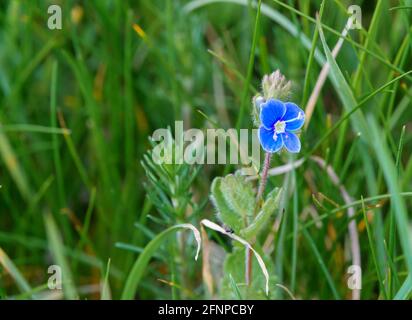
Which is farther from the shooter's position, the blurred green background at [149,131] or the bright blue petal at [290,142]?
the blurred green background at [149,131]

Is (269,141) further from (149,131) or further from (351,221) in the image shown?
(149,131)

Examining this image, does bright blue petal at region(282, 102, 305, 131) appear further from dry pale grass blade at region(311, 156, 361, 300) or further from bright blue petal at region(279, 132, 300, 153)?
dry pale grass blade at region(311, 156, 361, 300)

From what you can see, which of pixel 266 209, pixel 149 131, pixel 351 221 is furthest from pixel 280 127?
pixel 149 131

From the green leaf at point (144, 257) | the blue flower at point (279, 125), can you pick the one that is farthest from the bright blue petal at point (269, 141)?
the green leaf at point (144, 257)

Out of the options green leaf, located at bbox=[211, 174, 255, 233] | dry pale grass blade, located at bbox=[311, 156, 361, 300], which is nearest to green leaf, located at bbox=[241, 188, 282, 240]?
green leaf, located at bbox=[211, 174, 255, 233]

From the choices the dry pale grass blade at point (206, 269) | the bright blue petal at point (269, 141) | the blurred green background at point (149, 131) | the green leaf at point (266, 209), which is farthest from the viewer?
the blurred green background at point (149, 131)

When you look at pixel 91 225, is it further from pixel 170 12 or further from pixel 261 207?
pixel 261 207

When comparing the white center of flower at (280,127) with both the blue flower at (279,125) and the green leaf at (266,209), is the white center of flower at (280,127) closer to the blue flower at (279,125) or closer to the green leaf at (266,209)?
the blue flower at (279,125)
